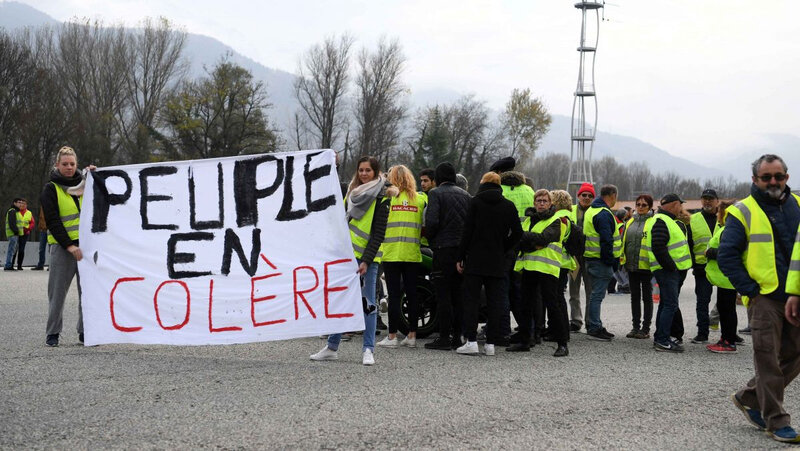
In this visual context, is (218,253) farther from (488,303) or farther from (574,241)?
(574,241)

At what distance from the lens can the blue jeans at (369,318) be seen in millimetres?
7395

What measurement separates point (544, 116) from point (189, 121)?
36.3 meters

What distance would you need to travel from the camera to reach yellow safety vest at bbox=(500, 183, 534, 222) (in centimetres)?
963

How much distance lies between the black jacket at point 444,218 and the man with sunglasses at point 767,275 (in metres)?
3.56

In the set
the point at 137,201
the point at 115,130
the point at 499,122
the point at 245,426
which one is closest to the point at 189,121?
the point at 115,130

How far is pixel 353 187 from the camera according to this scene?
7844 millimetres

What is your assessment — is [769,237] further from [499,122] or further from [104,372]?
[499,122]

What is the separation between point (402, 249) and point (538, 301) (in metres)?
1.89

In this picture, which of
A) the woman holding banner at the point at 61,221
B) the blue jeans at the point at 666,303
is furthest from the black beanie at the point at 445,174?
the woman holding banner at the point at 61,221

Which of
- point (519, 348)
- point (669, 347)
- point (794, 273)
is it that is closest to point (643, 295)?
point (669, 347)

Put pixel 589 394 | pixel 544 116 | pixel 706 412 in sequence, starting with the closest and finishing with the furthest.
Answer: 1. pixel 706 412
2. pixel 589 394
3. pixel 544 116

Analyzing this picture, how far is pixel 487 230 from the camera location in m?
8.12

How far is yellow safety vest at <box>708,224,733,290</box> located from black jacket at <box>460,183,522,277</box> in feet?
9.63

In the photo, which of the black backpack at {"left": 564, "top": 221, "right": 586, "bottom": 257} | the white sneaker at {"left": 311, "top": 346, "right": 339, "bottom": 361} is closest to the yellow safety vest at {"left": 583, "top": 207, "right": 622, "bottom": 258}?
the black backpack at {"left": 564, "top": 221, "right": 586, "bottom": 257}
